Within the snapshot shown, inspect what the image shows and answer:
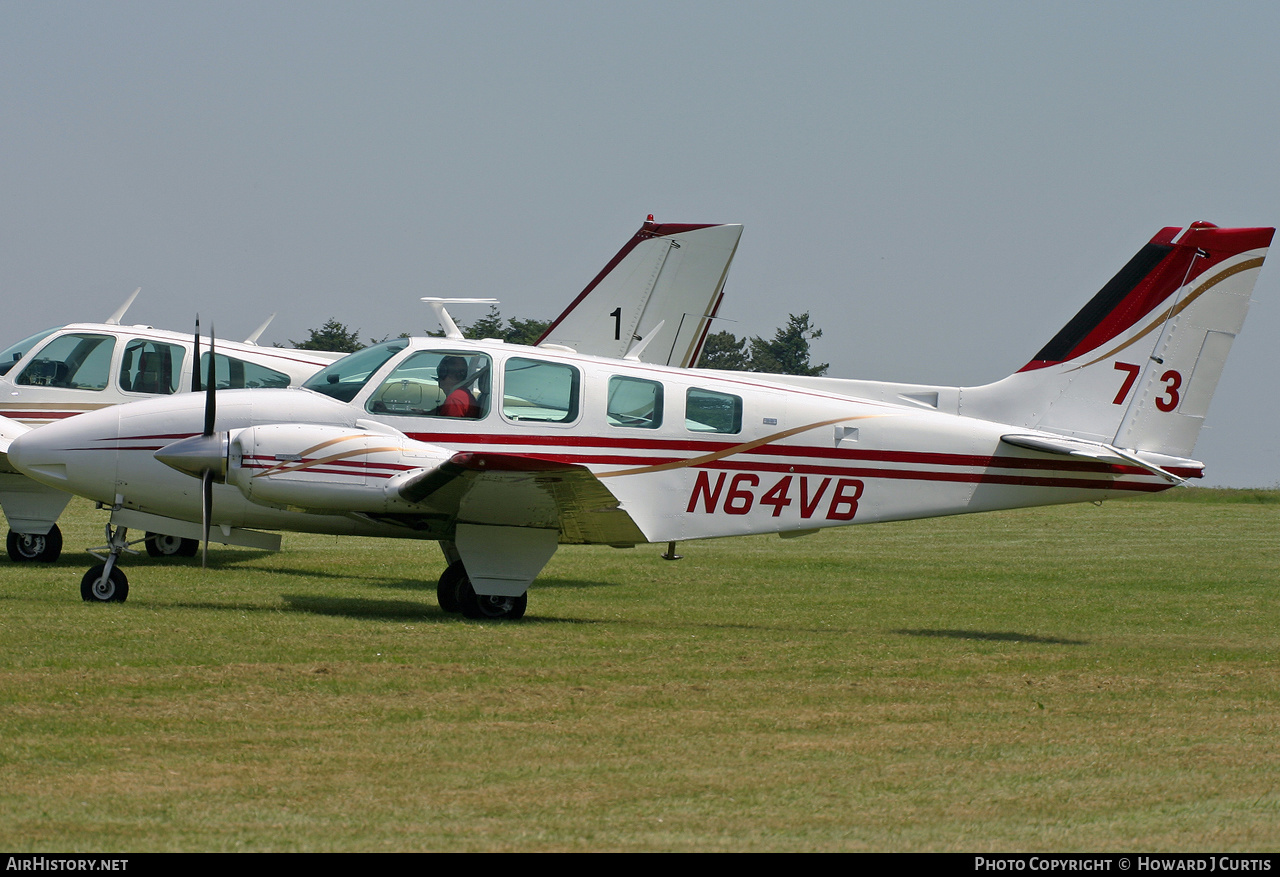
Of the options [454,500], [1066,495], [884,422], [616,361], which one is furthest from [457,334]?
[1066,495]

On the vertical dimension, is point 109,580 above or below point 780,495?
below

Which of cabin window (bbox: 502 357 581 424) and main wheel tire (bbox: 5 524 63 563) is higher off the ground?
cabin window (bbox: 502 357 581 424)

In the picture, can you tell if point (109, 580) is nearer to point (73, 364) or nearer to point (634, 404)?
point (634, 404)

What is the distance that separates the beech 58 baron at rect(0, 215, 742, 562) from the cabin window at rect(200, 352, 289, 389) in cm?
1

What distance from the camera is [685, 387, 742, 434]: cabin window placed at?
39.1ft

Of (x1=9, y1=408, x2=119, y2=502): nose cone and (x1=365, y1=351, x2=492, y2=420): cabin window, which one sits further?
(x1=365, y1=351, x2=492, y2=420): cabin window

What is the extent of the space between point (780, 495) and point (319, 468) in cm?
429

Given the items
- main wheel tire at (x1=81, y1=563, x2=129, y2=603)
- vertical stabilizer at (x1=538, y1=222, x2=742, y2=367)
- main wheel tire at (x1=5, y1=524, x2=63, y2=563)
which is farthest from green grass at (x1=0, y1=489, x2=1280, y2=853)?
vertical stabilizer at (x1=538, y1=222, x2=742, y2=367)

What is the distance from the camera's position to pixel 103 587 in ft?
37.6

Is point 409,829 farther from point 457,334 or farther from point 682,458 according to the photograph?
point 457,334

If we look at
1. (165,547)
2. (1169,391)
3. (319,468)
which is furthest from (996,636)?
(165,547)

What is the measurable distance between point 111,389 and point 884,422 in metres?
9.97

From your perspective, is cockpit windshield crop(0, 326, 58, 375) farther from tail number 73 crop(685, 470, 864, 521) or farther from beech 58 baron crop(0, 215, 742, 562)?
tail number 73 crop(685, 470, 864, 521)

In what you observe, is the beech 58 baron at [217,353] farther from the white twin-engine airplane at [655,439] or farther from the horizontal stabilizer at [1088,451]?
the horizontal stabilizer at [1088,451]
